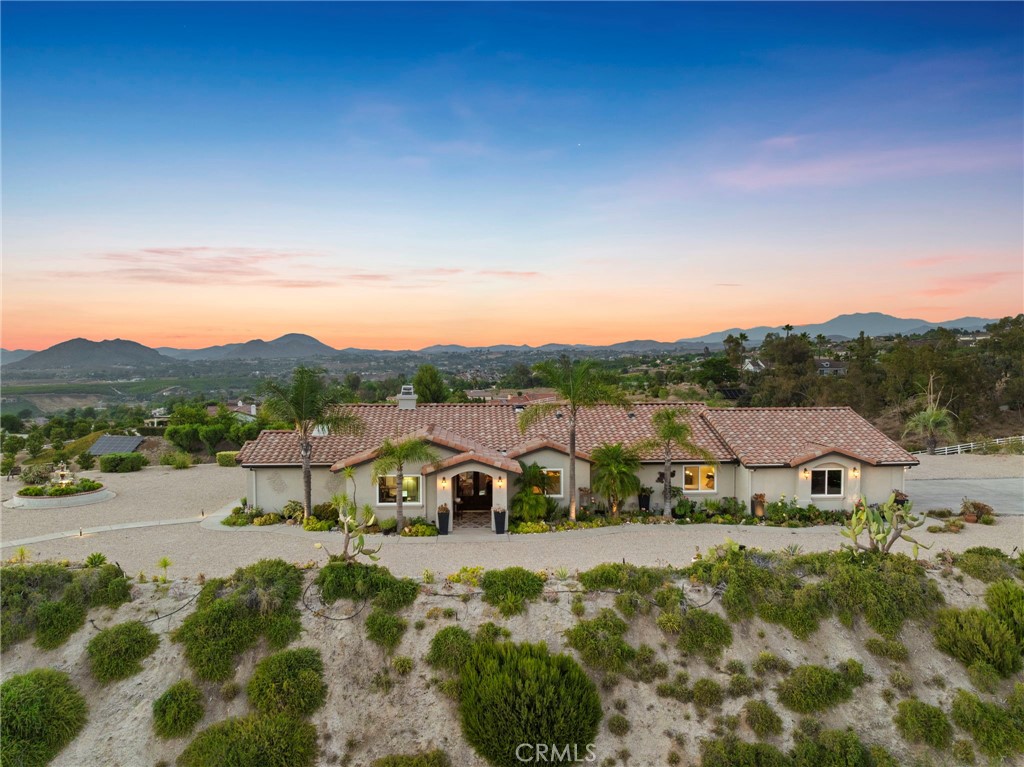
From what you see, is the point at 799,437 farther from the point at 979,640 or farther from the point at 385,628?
the point at 385,628

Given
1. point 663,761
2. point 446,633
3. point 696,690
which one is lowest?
point 663,761

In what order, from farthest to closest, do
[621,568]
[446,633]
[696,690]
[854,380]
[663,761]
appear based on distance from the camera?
[854,380] → [621,568] → [446,633] → [696,690] → [663,761]

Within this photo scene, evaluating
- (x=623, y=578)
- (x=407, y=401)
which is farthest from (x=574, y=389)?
(x=407, y=401)

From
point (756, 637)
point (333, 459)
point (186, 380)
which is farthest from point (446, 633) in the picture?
point (186, 380)

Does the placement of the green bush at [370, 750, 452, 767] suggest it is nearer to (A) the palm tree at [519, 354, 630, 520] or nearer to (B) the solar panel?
(A) the palm tree at [519, 354, 630, 520]

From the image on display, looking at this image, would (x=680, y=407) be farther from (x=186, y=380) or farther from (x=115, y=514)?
(x=186, y=380)

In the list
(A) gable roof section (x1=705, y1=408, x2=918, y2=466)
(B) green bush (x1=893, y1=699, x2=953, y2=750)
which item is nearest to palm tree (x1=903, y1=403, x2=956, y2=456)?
(A) gable roof section (x1=705, y1=408, x2=918, y2=466)

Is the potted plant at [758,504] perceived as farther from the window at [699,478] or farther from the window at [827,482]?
the window at [827,482]
